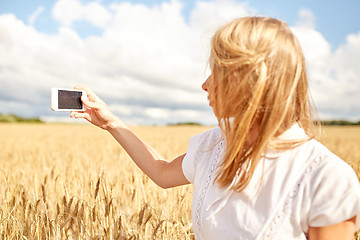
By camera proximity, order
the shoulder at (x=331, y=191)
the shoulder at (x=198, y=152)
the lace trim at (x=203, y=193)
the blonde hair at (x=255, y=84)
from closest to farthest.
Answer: the shoulder at (x=331, y=191)
the blonde hair at (x=255, y=84)
the lace trim at (x=203, y=193)
the shoulder at (x=198, y=152)

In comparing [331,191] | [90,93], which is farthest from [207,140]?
[90,93]

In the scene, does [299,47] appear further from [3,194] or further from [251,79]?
[3,194]

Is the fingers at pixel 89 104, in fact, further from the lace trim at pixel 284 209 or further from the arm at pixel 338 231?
the arm at pixel 338 231

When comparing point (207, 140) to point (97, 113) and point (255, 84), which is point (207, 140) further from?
point (97, 113)

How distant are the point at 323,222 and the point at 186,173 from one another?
20.4 inches

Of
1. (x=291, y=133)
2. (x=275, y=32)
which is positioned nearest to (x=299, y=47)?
(x=275, y=32)

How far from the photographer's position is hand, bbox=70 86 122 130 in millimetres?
1450

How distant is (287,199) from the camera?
93cm

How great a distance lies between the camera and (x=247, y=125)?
97 cm

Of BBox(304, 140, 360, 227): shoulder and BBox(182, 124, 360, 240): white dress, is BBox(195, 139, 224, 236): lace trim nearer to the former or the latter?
BBox(182, 124, 360, 240): white dress

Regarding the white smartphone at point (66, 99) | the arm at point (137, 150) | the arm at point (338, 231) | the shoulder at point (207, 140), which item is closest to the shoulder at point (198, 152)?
the shoulder at point (207, 140)

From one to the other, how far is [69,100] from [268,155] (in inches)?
35.2

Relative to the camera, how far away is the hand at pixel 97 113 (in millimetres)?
1450

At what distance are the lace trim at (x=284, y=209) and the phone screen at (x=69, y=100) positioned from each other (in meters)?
0.96
